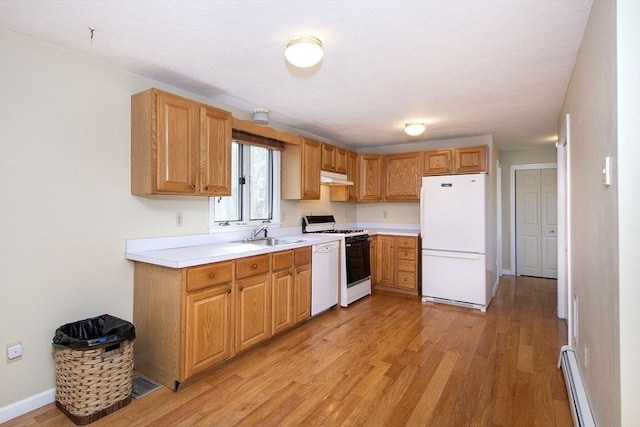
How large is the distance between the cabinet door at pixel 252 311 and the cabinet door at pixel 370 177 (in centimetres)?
265

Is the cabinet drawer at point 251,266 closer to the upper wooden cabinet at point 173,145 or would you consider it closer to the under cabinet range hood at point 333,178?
the upper wooden cabinet at point 173,145

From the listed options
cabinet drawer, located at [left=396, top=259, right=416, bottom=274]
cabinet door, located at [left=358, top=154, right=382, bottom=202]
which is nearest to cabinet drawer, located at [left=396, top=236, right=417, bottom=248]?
cabinet drawer, located at [left=396, top=259, right=416, bottom=274]

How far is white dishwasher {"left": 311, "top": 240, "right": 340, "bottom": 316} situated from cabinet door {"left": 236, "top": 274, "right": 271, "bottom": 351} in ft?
2.55

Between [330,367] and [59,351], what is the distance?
1.81m

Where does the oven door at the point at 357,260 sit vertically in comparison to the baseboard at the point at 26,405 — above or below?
above

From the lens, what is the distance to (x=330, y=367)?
262 centimetres

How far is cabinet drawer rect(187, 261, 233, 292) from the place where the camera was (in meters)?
2.29

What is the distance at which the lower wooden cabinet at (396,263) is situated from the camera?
4727mm

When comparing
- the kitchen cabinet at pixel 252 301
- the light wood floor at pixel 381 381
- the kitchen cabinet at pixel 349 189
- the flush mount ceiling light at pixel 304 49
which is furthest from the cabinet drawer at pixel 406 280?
the flush mount ceiling light at pixel 304 49

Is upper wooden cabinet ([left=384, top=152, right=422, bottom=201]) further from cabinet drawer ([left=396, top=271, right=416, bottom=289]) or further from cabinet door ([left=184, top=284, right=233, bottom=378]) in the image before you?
cabinet door ([left=184, top=284, right=233, bottom=378])

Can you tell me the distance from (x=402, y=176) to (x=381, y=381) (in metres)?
3.18

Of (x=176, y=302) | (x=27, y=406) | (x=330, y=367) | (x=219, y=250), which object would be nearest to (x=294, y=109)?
(x=219, y=250)

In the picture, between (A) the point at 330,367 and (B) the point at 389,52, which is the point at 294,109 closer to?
(B) the point at 389,52

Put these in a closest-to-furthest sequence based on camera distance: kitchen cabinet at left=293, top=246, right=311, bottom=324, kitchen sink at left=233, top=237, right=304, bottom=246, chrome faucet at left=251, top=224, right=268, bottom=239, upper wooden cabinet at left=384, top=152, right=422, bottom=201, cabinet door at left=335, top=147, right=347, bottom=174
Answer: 1. kitchen cabinet at left=293, top=246, right=311, bottom=324
2. kitchen sink at left=233, top=237, right=304, bottom=246
3. chrome faucet at left=251, top=224, right=268, bottom=239
4. cabinet door at left=335, top=147, right=347, bottom=174
5. upper wooden cabinet at left=384, top=152, right=422, bottom=201
